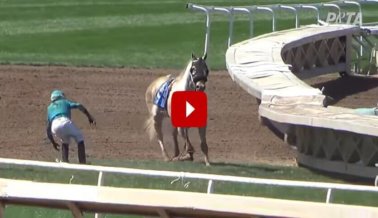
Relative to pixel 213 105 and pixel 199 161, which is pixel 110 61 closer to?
pixel 213 105

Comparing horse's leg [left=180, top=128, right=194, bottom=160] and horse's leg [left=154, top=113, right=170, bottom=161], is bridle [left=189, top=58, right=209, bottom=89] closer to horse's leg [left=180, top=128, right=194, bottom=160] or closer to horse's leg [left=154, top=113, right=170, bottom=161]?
horse's leg [left=180, top=128, right=194, bottom=160]

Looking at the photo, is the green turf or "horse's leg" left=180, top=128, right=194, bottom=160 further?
the green turf

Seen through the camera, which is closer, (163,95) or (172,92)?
(172,92)

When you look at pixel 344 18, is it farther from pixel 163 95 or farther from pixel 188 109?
pixel 188 109

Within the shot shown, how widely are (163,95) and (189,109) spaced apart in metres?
1.09

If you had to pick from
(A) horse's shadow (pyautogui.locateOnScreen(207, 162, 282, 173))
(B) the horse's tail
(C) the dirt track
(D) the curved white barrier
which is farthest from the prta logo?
(A) horse's shadow (pyautogui.locateOnScreen(207, 162, 282, 173))

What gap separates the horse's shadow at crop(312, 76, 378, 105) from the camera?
74.9ft

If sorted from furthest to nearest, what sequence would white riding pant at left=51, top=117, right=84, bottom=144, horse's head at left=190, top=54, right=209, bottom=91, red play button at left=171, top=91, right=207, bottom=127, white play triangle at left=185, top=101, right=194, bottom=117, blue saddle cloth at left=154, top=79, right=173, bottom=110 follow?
blue saddle cloth at left=154, top=79, right=173, bottom=110 → horse's head at left=190, top=54, right=209, bottom=91 → white riding pant at left=51, top=117, right=84, bottom=144 → white play triangle at left=185, top=101, right=194, bottom=117 → red play button at left=171, top=91, right=207, bottom=127

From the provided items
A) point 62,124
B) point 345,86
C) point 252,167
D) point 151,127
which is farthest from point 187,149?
point 345,86

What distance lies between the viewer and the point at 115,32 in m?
30.6

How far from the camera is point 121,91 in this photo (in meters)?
22.0

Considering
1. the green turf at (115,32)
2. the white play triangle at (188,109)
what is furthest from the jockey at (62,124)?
the green turf at (115,32)

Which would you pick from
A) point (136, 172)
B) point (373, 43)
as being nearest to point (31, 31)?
point (373, 43)

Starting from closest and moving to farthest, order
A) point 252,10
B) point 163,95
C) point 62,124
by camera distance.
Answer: point 62,124 → point 163,95 → point 252,10
